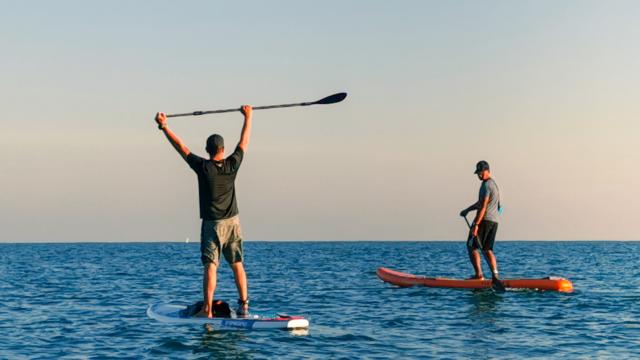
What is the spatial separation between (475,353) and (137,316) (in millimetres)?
7115

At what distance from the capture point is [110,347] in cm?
1166

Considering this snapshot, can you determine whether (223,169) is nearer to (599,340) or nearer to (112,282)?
(599,340)

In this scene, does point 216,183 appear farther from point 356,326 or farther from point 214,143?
point 356,326

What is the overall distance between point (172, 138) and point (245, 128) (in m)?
1.11

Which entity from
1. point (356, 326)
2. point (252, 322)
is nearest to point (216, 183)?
point (252, 322)

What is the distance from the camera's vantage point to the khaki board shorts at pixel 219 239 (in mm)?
12250

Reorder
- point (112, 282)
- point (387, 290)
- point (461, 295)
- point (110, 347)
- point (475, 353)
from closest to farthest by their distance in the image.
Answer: point (475, 353)
point (110, 347)
point (461, 295)
point (387, 290)
point (112, 282)

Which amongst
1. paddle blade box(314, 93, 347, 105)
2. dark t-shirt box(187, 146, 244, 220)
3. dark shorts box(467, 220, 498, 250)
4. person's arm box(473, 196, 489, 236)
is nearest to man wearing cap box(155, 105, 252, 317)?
dark t-shirt box(187, 146, 244, 220)

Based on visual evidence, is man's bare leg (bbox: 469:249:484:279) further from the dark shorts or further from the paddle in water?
the paddle in water

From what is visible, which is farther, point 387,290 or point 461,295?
point 387,290

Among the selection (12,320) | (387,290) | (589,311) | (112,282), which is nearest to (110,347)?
(12,320)

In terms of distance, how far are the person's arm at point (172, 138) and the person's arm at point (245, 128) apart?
2.68ft

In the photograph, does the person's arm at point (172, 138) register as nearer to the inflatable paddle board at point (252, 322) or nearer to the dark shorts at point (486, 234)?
the inflatable paddle board at point (252, 322)

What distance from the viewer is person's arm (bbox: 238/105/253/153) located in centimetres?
1216
